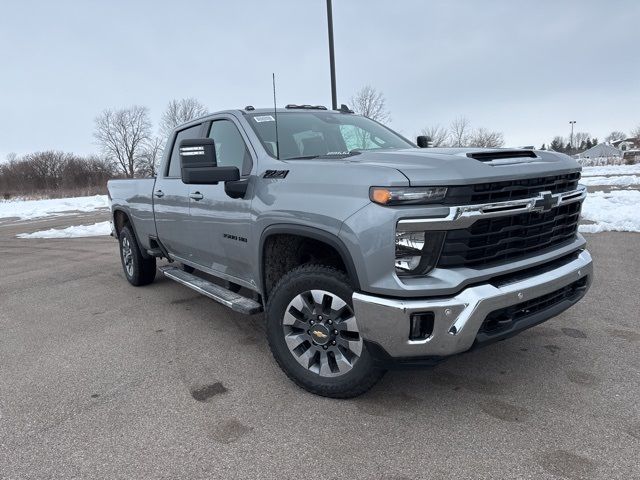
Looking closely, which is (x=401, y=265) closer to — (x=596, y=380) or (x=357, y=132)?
(x=596, y=380)

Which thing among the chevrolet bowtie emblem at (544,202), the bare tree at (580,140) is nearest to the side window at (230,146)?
the chevrolet bowtie emblem at (544,202)

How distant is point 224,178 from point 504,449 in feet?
7.78

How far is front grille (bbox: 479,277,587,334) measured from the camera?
258cm

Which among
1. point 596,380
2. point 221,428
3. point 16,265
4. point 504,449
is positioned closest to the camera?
point 504,449

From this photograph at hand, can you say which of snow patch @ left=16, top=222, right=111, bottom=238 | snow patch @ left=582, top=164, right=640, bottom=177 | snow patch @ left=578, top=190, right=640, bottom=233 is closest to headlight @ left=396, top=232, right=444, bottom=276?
snow patch @ left=578, top=190, right=640, bottom=233

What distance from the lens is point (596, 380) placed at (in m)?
3.09

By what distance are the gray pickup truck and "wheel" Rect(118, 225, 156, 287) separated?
249cm

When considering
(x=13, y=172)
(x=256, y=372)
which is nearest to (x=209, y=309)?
(x=256, y=372)

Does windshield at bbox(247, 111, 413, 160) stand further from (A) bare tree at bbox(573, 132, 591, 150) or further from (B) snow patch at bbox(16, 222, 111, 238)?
(A) bare tree at bbox(573, 132, 591, 150)

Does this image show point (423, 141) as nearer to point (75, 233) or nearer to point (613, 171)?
point (75, 233)

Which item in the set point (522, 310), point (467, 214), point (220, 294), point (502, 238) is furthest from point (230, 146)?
point (522, 310)

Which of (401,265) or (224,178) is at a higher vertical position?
(224,178)

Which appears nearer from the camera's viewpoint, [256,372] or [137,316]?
[256,372]

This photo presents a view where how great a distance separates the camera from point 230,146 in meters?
3.93
